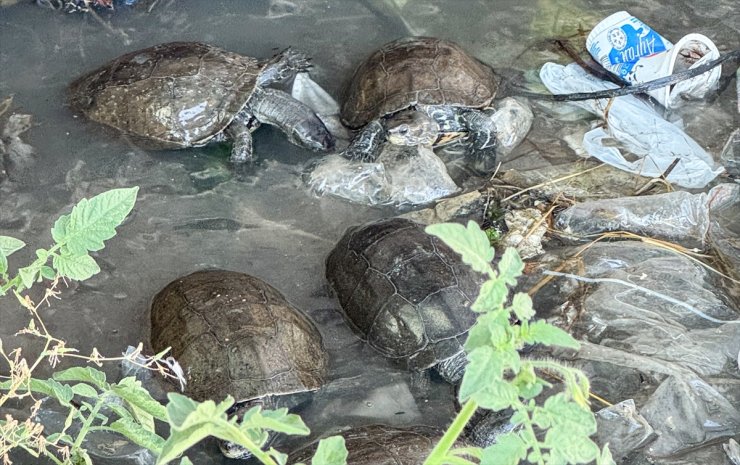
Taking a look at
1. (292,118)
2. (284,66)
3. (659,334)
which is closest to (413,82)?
(292,118)

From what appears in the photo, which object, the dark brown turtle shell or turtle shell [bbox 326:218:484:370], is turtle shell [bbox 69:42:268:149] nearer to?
turtle shell [bbox 326:218:484:370]

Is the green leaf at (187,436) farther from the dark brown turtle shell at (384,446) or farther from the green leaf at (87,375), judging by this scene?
the dark brown turtle shell at (384,446)

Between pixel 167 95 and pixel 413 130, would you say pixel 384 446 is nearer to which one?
pixel 413 130

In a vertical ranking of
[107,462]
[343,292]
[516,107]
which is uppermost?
[516,107]

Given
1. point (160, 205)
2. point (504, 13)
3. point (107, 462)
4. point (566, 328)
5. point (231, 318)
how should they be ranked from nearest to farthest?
point (107, 462)
point (231, 318)
point (566, 328)
point (160, 205)
point (504, 13)

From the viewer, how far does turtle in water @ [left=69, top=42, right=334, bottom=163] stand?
4.79 metres

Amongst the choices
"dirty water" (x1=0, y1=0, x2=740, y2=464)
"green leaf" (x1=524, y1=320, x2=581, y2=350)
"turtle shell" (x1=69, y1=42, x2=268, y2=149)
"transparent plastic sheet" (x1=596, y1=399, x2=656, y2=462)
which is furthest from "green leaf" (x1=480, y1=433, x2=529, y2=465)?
"turtle shell" (x1=69, y1=42, x2=268, y2=149)

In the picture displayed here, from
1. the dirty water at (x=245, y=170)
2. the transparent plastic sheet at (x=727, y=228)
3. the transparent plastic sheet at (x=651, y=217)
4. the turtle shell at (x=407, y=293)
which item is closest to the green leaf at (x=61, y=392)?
the dirty water at (x=245, y=170)

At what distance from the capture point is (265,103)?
499cm

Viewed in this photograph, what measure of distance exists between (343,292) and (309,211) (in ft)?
2.45

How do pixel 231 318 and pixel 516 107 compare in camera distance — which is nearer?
pixel 231 318

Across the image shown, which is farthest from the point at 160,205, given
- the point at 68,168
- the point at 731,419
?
the point at 731,419

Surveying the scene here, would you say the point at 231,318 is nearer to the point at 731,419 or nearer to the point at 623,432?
the point at 623,432

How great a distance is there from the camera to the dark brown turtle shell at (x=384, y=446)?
114 inches
